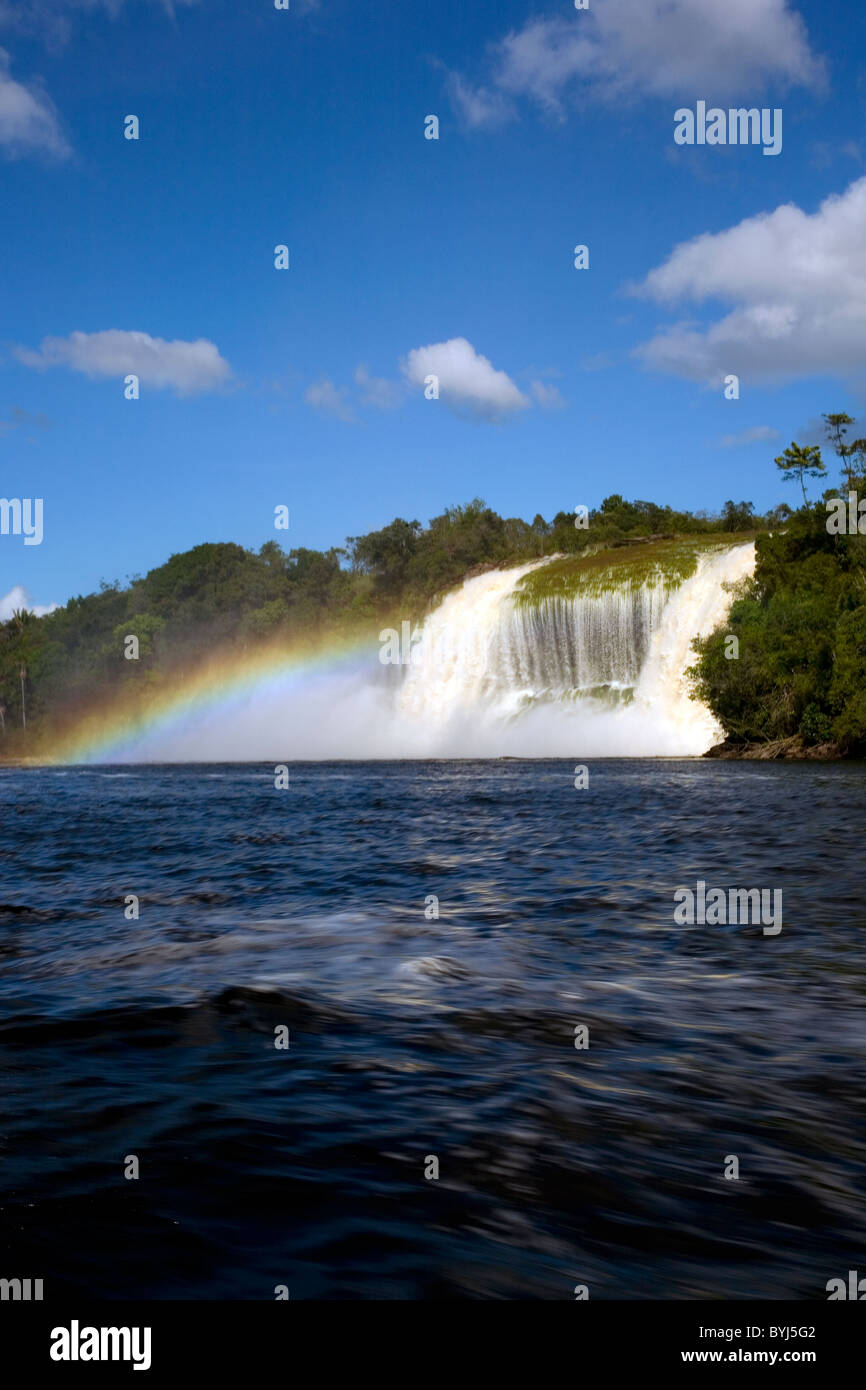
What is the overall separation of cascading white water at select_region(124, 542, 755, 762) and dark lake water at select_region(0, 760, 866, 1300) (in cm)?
4844

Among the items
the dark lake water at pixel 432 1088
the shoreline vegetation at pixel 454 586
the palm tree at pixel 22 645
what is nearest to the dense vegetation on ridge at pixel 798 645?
the shoreline vegetation at pixel 454 586

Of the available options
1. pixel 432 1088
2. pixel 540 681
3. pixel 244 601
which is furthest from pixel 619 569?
pixel 244 601

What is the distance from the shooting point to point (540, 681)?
228 feet

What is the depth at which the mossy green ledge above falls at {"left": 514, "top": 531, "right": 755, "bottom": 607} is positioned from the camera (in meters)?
64.0

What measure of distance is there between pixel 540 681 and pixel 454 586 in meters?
13.9

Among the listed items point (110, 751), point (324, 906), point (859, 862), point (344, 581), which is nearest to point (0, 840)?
point (324, 906)

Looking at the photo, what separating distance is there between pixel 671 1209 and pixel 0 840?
2072 cm

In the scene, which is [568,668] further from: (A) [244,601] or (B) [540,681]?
(A) [244,601]

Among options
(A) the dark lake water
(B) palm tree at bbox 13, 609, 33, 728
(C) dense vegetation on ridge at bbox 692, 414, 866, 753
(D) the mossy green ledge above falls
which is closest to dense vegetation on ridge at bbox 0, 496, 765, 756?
(B) palm tree at bbox 13, 609, 33, 728

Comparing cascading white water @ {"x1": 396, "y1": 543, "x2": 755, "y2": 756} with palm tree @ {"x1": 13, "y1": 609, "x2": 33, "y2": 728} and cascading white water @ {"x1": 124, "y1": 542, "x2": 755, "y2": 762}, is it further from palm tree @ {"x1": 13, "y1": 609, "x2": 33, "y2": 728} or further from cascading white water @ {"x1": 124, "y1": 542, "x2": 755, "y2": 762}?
palm tree @ {"x1": 13, "y1": 609, "x2": 33, "y2": 728}

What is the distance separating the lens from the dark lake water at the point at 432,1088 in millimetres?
4305

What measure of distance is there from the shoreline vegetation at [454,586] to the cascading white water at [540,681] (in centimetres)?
150

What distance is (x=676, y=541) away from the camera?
241 feet

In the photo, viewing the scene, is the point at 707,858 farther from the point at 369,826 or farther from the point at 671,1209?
the point at 671,1209
